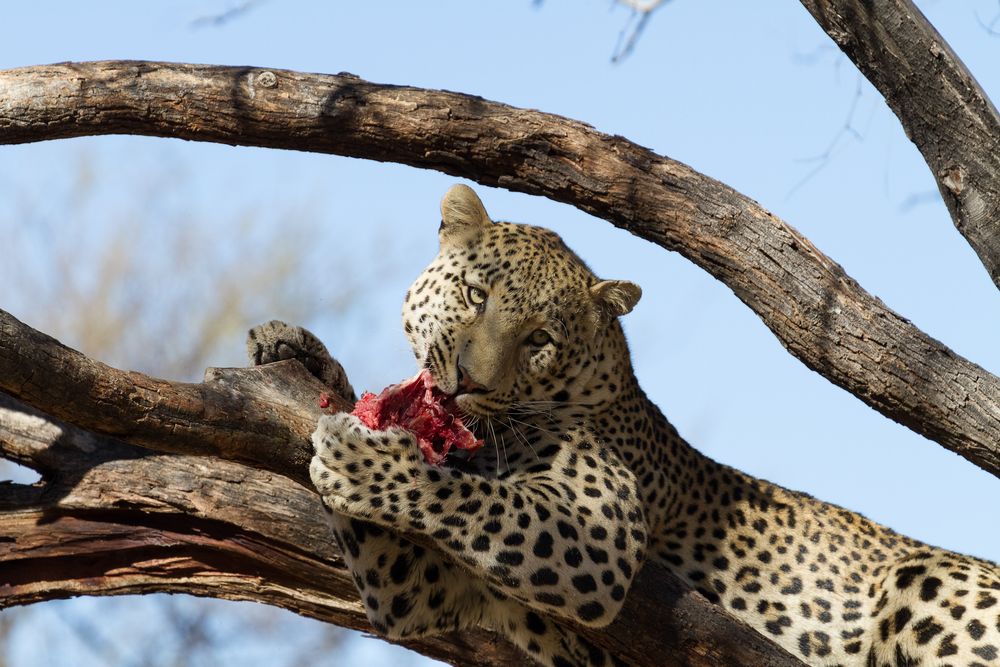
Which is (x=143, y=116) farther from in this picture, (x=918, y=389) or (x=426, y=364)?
(x=918, y=389)

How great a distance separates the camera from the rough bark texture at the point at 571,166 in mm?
7109

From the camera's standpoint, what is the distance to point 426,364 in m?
8.02

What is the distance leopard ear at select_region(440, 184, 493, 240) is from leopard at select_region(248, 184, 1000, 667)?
1cm

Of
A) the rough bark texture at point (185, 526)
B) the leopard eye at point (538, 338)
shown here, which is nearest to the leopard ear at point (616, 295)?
the leopard eye at point (538, 338)

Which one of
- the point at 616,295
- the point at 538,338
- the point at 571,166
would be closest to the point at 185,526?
the point at 538,338

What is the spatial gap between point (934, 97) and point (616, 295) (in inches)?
98.9

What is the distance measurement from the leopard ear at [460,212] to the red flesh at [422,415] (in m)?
1.27

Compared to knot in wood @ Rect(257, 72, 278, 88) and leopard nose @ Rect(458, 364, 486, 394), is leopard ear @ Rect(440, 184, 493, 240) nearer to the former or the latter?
leopard nose @ Rect(458, 364, 486, 394)

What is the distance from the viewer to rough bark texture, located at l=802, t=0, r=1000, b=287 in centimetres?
662

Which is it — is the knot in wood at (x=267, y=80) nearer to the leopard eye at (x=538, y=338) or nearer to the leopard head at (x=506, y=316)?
the leopard head at (x=506, y=316)

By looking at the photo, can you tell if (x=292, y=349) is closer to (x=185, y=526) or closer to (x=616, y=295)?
(x=185, y=526)

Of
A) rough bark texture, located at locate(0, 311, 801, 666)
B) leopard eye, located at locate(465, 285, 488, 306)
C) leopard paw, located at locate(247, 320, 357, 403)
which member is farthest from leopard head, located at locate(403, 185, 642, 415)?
rough bark texture, located at locate(0, 311, 801, 666)

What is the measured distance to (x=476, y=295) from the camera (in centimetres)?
819

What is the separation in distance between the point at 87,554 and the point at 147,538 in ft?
1.27
